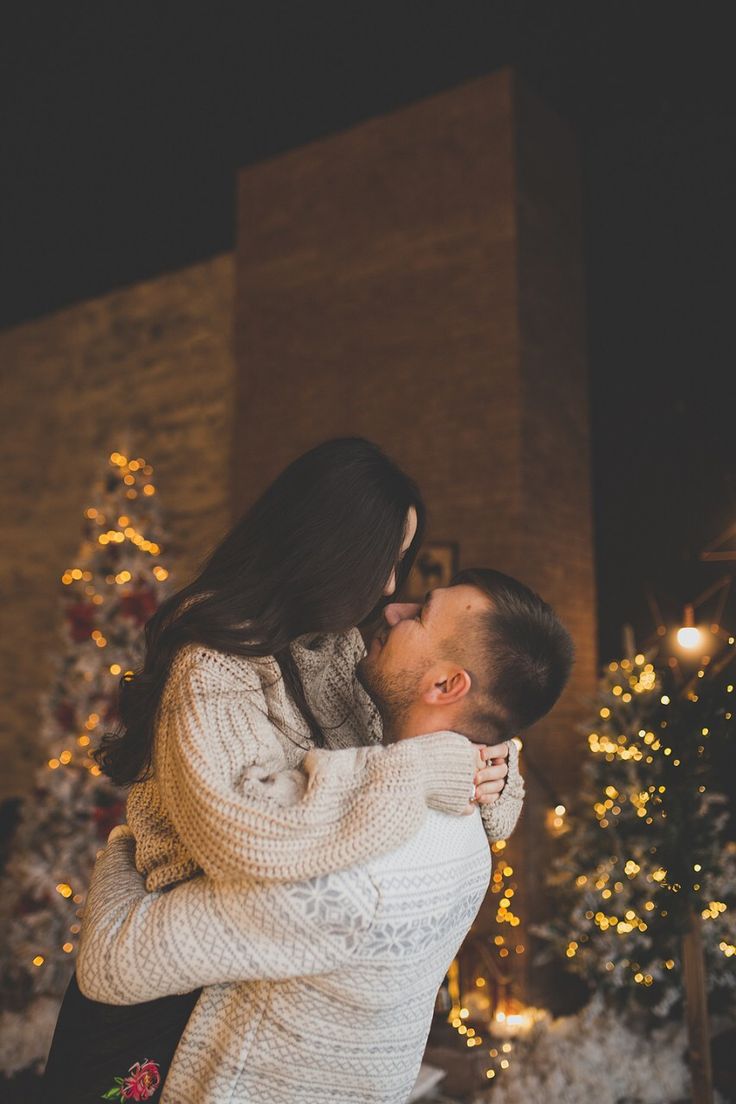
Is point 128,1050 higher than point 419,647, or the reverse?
point 419,647

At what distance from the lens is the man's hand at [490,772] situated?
1.54 metres

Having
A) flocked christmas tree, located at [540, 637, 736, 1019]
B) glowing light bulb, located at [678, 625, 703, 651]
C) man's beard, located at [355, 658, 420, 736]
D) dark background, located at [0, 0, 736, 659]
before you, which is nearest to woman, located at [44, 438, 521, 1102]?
man's beard, located at [355, 658, 420, 736]

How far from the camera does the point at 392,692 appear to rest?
1570 millimetres

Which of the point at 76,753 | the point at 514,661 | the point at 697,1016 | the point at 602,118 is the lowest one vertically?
the point at 697,1016

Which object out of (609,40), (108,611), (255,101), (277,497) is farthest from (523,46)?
(277,497)

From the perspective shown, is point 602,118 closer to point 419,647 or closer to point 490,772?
point 419,647

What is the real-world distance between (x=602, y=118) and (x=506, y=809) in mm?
4322

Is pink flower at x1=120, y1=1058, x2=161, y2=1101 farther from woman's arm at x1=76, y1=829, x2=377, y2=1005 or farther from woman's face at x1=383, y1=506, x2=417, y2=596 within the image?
woman's face at x1=383, y1=506, x2=417, y2=596

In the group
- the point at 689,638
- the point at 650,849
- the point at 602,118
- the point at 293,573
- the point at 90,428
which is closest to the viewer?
the point at 293,573

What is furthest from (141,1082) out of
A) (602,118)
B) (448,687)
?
(602,118)

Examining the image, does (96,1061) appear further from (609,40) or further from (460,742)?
(609,40)

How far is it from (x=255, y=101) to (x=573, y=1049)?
4747mm

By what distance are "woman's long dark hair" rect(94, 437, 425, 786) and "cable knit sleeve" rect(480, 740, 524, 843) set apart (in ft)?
1.08

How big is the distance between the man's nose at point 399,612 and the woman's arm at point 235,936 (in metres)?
0.53
